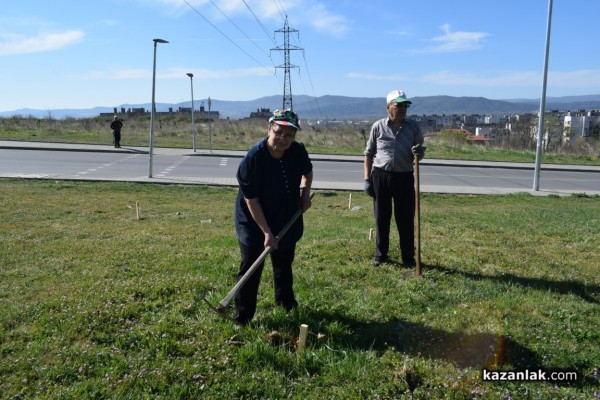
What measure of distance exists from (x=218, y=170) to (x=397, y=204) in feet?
47.8

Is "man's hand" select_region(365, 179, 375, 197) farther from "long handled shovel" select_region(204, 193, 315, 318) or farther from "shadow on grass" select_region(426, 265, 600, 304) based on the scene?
"long handled shovel" select_region(204, 193, 315, 318)

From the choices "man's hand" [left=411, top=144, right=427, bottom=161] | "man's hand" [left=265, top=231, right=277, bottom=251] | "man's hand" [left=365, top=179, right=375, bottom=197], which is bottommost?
"man's hand" [left=265, top=231, right=277, bottom=251]

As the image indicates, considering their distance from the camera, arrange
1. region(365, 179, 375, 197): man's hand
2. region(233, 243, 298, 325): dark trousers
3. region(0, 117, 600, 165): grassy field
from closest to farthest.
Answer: region(233, 243, 298, 325): dark trousers → region(365, 179, 375, 197): man's hand → region(0, 117, 600, 165): grassy field

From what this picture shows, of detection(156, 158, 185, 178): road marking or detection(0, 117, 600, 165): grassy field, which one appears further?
detection(0, 117, 600, 165): grassy field

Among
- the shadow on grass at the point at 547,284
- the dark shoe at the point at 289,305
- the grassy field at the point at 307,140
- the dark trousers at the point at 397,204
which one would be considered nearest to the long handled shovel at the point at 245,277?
the dark shoe at the point at 289,305

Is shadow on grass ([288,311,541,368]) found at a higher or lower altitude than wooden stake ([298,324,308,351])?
lower

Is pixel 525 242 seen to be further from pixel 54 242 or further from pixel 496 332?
pixel 54 242

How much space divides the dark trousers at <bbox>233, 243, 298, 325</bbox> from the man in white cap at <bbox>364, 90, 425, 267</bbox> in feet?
5.95

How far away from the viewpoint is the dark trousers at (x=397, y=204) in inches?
220

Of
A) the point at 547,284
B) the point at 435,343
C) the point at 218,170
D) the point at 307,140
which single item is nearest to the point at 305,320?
the point at 435,343

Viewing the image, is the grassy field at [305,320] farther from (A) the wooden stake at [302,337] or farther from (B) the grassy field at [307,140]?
(B) the grassy field at [307,140]

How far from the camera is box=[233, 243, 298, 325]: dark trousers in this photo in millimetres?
4039

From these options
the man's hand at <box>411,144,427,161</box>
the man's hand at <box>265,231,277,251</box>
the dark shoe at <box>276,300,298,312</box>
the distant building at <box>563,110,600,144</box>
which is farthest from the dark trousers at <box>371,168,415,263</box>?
the distant building at <box>563,110,600,144</box>

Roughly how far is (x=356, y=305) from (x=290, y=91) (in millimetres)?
47206
